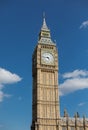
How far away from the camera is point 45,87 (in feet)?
324

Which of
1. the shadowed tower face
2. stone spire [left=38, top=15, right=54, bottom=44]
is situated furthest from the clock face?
stone spire [left=38, top=15, right=54, bottom=44]

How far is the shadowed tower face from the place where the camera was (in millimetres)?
94688

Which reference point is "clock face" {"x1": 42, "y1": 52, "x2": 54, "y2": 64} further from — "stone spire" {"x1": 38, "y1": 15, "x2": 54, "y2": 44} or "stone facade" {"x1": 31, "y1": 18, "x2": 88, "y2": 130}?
"stone spire" {"x1": 38, "y1": 15, "x2": 54, "y2": 44}

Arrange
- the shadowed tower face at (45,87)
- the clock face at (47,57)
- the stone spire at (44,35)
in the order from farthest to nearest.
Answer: the stone spire at (44,35), the clock face at (47,57), the shadowed tower face at (45,87)

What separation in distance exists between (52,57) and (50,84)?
27.8ft

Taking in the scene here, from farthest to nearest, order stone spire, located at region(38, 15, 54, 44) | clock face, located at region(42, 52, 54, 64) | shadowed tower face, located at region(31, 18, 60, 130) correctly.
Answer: stone spire, located at region(38, 15, 54, 44), clock face, located at region(42, 52, 54, 64), shadowed tower face, located at region(31, 18, 60, 130)

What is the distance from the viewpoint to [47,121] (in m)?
94.6

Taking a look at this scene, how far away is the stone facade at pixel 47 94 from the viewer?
9475 centimetres

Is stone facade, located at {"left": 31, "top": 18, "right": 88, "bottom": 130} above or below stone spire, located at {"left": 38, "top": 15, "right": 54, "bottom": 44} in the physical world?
below

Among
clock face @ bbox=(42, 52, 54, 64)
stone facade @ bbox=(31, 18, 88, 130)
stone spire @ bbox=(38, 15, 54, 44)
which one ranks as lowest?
stone facade @ bbox=(31, 18, 88, 130)

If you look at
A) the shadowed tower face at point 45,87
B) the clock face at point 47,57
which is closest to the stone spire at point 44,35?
the shadowed tower face at point 45,87

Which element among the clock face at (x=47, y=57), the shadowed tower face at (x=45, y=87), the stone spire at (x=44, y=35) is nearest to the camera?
the shadowed tower face at (x=45, y=87)

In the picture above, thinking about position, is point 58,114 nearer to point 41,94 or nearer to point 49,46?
point 41,94

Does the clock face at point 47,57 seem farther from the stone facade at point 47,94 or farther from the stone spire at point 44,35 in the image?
the stone spire at point 44,35
